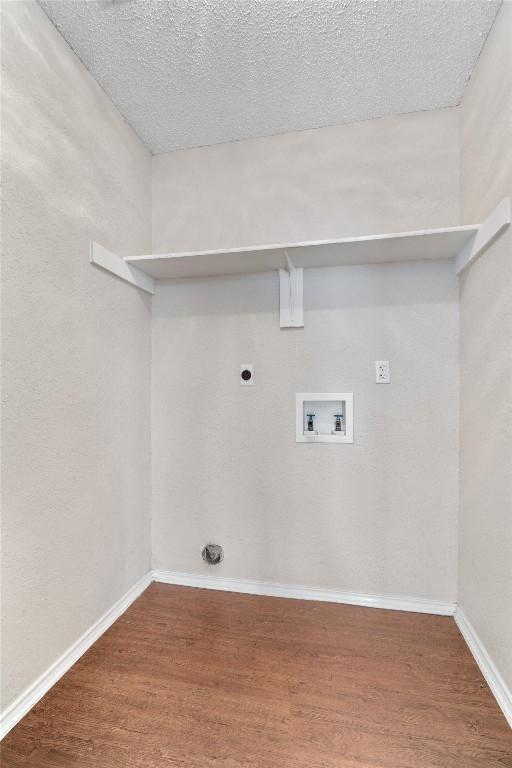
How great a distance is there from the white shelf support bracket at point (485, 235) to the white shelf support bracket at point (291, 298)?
0.76 m

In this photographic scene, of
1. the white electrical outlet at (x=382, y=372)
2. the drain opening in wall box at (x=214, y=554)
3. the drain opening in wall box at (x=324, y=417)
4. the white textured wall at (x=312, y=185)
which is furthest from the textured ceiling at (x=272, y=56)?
the drain opening in wall box at (x=214, y=554)

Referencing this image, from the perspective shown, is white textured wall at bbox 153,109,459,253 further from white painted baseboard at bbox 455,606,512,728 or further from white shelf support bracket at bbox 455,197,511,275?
white painted baseboard at bbox 455,606,512,728

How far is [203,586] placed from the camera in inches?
83.2

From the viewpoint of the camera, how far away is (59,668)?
4.76 ft

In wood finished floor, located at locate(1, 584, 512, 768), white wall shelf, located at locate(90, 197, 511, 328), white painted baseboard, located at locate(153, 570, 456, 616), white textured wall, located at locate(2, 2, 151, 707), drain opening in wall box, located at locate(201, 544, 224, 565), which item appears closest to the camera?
wood finished floor, located at locate(1, 584, 512, 768)

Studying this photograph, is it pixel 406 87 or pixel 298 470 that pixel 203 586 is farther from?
pixel 406 87

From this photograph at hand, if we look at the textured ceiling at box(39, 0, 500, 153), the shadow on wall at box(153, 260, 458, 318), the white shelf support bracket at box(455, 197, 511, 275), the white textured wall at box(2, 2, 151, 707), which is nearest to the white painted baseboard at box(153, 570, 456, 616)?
the white textured wall at box(2, 2, 151, 707)

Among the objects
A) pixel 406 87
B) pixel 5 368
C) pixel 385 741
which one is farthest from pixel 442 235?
pixel 385 741

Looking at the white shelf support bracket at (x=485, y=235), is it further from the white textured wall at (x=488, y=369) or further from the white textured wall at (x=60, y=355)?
the white textured wall at (x=60, y=355)

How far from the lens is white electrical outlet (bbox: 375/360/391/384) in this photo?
1.92 m

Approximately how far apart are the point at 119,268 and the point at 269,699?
1.94 m

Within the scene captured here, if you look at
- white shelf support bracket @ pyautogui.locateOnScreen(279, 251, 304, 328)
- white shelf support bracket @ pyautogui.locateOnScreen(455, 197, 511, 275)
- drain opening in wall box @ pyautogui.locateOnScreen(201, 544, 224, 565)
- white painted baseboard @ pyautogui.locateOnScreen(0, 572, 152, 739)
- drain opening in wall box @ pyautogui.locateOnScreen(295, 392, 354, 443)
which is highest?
white shelf support bracket @ pyautogui.locateOnScreen(455, 197, 511, 275)

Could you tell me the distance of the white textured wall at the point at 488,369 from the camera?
4.42 feet

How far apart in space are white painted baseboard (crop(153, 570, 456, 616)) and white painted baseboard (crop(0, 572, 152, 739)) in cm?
27
